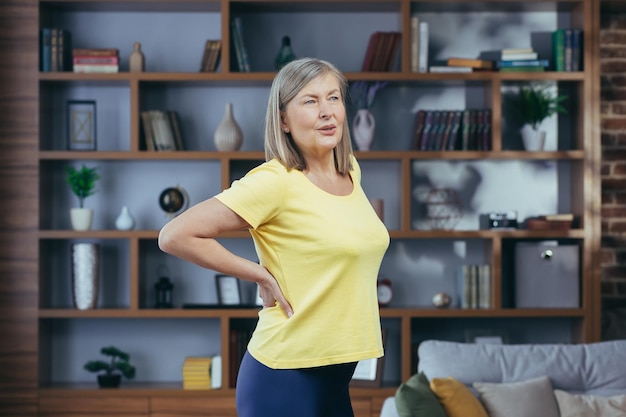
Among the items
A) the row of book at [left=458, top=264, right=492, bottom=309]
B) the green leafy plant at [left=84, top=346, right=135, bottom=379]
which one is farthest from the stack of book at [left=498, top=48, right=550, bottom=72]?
the green leafy plant at [left=84, top=346, right=135, bottom=379]

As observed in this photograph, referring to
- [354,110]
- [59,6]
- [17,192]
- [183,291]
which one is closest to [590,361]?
[354,110]

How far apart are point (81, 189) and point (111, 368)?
0.92m

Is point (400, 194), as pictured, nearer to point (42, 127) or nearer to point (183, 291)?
point (183, 291)

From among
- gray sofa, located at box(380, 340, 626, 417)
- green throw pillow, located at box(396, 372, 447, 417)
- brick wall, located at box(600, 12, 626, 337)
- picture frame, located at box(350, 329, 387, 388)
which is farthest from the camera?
brick wall, located at box(600, 12, 626, 337)

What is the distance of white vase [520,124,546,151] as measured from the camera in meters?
4.74

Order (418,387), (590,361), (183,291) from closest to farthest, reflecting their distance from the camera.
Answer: (418,387) → (590,361) → (183,291)

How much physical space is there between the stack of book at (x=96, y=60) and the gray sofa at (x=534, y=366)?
83.6 inches

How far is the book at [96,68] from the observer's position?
4645mm

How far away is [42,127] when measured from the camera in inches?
185

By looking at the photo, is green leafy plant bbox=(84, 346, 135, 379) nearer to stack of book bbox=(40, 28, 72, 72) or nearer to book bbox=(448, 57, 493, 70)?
stack of book bbox=(40, 28, 72, 72)

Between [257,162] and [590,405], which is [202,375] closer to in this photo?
[257,162]

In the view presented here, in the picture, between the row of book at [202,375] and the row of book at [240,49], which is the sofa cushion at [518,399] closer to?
the row of book at [202,375]

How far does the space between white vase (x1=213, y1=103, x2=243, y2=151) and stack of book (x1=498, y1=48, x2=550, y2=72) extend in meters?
1.38

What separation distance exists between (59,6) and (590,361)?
3121 millimetres
